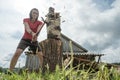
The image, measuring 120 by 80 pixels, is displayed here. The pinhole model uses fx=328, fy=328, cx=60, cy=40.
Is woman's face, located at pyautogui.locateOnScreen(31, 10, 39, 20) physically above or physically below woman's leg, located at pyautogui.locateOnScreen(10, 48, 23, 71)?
above

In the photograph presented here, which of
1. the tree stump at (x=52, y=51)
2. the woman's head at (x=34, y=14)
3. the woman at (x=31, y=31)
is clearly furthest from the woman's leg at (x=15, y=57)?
the tree stump at (x=52, y=51)

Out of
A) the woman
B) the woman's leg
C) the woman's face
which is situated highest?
the woman's face

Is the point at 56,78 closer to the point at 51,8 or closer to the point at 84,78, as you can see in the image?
the point at 84,78

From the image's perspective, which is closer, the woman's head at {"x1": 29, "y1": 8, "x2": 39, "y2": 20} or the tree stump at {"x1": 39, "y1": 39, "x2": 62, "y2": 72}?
the woman's head at {"x1": 29, "y1": 8, "x2": 39, "y2": 20}

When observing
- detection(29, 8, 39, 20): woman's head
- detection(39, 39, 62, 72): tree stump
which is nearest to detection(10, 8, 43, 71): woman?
detection(29, 8, 39, 20): woman's head

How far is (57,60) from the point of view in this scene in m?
9.76

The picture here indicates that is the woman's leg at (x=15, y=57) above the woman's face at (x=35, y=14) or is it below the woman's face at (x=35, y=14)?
below

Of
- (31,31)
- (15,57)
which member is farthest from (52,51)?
(15,57)

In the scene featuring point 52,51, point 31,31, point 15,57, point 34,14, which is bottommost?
point 15,57

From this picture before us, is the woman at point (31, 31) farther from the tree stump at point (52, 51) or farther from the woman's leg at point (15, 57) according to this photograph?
the tree stump at point (52, 51)

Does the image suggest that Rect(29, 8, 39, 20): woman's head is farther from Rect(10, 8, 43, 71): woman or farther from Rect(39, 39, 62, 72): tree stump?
Rect(39, 39, 62, 72): tree stump

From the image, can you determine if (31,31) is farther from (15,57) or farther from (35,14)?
(15,57)

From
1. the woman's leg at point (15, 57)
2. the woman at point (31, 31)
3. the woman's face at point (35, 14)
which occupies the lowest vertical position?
the woman's leg at point (15, 57)

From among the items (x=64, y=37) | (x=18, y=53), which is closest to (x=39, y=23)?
(x=18, y=53)
